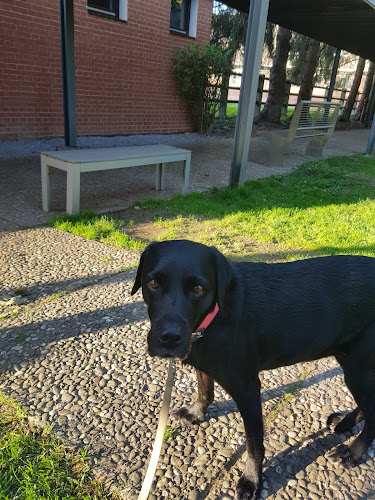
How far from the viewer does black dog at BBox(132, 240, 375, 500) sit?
1.71 m

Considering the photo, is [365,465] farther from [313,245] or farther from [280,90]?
[280,90]

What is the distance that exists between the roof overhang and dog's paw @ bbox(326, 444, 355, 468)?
792 cm

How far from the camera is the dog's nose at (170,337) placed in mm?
1547

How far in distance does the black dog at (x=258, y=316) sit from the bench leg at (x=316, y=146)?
9.90 metres

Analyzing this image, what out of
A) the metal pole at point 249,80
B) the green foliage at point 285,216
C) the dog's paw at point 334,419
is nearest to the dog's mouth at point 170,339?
the dog's paw at point 334,419

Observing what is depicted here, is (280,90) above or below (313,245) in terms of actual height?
above

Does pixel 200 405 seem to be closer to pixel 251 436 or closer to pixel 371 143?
pixel 251 436

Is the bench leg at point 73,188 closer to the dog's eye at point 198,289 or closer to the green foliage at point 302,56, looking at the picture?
the dog's eye at point 198,289

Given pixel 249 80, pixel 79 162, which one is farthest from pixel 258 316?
pixel 249 80

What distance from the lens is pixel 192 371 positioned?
9.09 ft

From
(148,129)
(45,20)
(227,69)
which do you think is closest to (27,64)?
(45,20)

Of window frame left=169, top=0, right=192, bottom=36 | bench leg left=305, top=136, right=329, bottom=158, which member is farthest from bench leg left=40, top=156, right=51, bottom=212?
window frame left=169, top=0, right=192, bottom=36

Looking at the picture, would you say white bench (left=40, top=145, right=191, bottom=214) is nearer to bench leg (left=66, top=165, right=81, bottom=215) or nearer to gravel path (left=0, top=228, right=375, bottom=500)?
bench leg (left=66, top=165, right=81, bottom=215)

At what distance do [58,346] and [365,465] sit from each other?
2.06 meters
